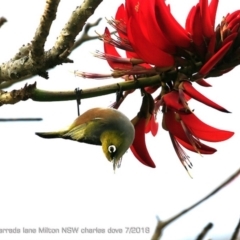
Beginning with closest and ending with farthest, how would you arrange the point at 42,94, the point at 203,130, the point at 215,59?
the point at 42,94, the point at 215,59, the point at 203,130

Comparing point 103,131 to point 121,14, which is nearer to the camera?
point 103,131

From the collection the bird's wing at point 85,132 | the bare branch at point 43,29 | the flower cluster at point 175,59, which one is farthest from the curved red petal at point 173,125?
the bare branch at point 43,29

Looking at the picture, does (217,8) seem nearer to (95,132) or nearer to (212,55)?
(212,55)

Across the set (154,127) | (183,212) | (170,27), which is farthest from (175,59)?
(183,212)

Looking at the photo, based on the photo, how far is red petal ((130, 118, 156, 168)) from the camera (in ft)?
3.48

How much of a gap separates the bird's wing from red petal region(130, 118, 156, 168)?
0.54 ft

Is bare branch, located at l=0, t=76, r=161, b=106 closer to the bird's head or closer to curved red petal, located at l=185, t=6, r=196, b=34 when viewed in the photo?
the bird's head

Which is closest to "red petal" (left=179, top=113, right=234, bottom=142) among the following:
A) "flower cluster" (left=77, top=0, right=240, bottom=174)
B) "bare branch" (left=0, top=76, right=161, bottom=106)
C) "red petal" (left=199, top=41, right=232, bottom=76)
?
"flower cluster" (left=77, top=0, right=240, bottom=174)

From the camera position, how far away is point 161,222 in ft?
3.51

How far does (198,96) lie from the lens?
0.98 meters

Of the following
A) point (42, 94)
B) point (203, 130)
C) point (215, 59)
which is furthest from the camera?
point (203, 130)

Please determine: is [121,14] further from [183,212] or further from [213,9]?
[183,212]

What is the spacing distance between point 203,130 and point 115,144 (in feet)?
0.72

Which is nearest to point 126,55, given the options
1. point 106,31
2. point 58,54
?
point 106,31
